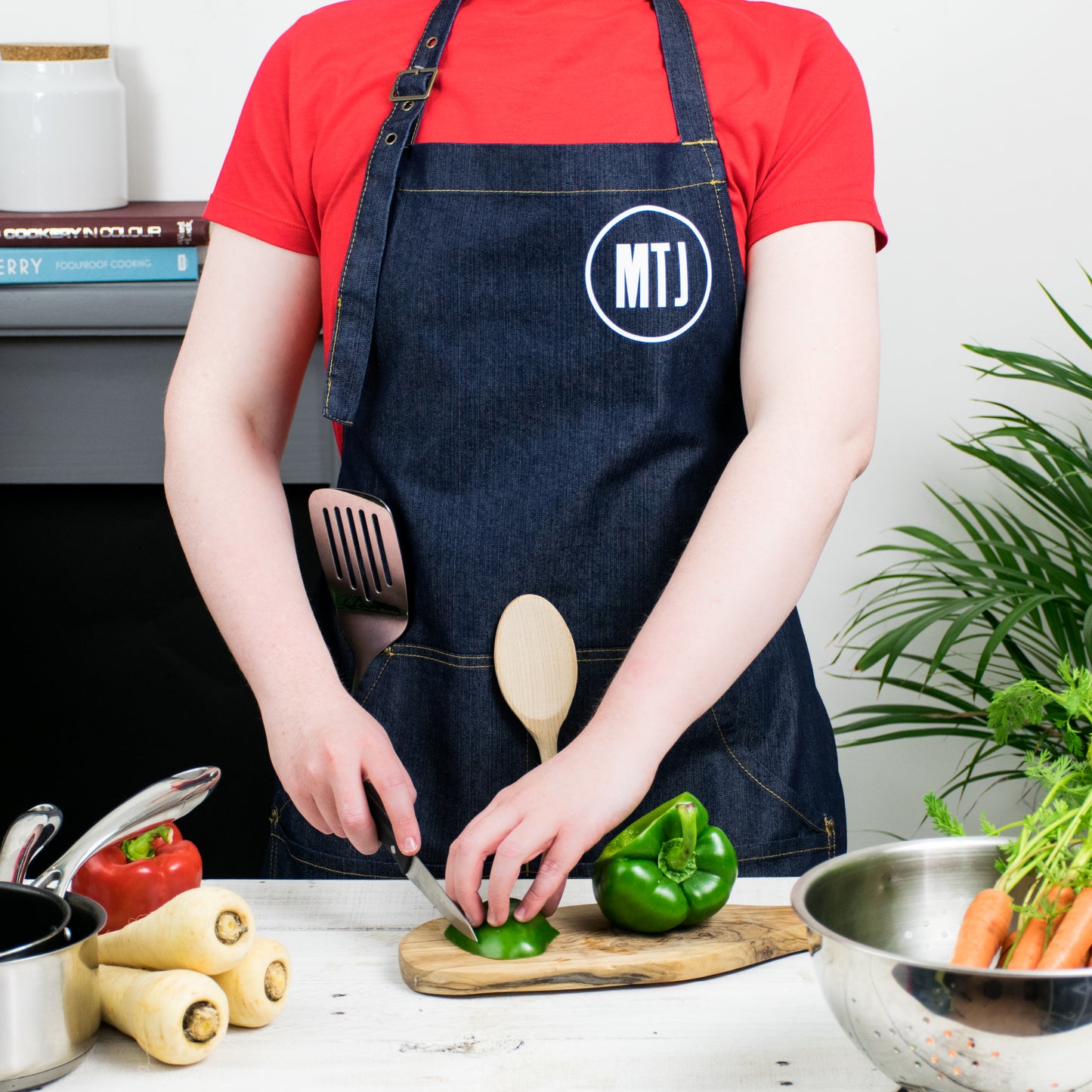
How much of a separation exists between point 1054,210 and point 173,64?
1329 mm

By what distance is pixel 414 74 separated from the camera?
1170 millimetres

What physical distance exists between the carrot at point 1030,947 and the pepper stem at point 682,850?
256 millimetres

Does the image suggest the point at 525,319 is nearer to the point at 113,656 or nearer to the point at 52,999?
the point at 52,999

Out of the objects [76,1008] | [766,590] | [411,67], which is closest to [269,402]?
[411,67]

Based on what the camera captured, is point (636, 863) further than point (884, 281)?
No

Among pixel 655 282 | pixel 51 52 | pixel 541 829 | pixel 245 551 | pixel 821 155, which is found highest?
pixel 51 52

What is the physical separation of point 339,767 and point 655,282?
51 centimetres

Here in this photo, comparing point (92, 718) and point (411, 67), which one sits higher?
point (411, 67)

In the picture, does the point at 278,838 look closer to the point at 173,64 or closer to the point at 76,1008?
the point at 76,1008

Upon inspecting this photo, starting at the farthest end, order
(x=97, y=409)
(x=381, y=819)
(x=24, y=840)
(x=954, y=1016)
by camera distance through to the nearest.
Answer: (x=97, y=409)
(x=381, y=819)
(x=24, y=840)
(x=954, y=1016)

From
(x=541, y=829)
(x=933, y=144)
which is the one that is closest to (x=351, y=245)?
(x=541, y=829)

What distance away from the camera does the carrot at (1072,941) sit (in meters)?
0.62

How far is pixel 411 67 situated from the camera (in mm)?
1178

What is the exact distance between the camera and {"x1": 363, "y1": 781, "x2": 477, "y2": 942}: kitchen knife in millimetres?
846
